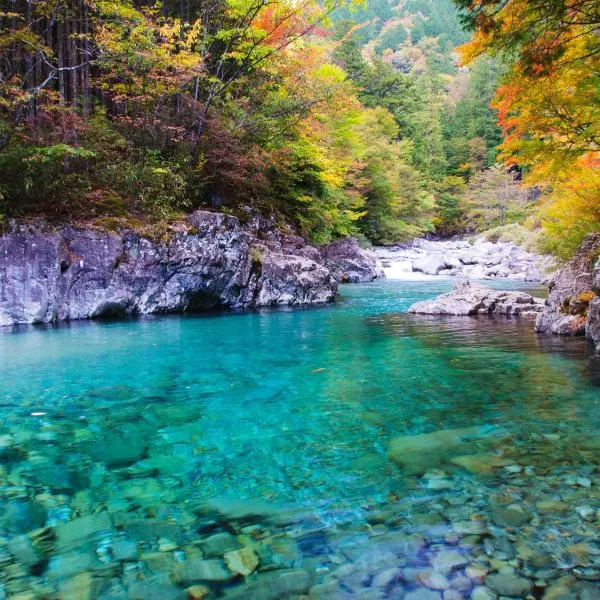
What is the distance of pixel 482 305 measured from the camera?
12875mm

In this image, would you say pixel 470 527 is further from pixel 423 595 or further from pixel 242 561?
pixel 242 561

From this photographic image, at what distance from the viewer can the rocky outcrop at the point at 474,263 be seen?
26.7 meters

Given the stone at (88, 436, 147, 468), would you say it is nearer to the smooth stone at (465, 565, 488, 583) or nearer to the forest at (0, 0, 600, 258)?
the smooth stone at (465, 565, 488, 583)

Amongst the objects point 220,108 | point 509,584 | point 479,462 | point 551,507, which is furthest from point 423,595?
point 220,108

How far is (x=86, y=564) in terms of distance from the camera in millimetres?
2494

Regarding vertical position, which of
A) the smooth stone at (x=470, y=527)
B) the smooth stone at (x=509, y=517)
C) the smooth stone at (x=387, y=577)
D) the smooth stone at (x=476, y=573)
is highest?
the smooth stone at (x=509, y=517)

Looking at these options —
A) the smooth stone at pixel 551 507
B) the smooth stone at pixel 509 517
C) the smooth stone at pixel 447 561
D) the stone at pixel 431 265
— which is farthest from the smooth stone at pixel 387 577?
the stone at pixel 431 265

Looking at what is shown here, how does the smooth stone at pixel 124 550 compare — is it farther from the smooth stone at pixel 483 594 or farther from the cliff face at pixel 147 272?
the cliff face at pixel 147 272

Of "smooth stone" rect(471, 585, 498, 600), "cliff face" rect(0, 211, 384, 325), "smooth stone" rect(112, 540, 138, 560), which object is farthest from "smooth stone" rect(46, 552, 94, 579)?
"cliff face" rect(0, 211, 384, 325)

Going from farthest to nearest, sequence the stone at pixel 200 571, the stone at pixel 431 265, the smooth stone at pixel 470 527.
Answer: the stone at pixel 431 265
the smooth stone at pixel 470 527
the stone at pixel 200 571

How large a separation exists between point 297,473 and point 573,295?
316 inches

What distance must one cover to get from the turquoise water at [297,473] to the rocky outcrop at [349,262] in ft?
59.5

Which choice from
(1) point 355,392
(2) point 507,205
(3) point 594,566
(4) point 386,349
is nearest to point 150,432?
(1) point 355,392

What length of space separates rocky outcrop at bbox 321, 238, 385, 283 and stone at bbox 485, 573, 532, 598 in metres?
22.6
